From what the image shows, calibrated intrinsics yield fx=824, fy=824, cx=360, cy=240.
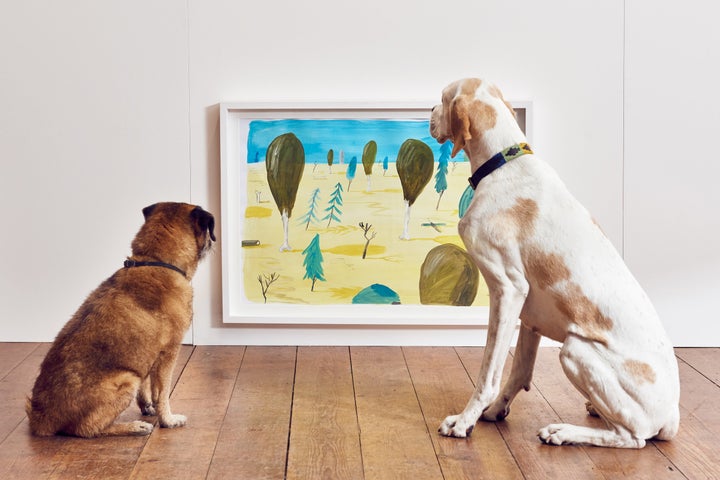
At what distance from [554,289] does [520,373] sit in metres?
0.43

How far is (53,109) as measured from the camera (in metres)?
3.92

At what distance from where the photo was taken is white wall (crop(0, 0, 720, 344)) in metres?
3.88

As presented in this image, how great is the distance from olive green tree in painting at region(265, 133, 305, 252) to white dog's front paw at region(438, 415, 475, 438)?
155 centimetres

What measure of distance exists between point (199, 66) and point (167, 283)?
1.53 meters

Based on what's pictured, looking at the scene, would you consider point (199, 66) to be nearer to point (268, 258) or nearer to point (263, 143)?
point (263, 143)

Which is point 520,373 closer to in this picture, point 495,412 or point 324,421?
point 495,412

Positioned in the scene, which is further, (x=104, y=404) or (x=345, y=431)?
(x=345, y=431)

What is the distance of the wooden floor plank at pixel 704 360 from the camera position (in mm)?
3509

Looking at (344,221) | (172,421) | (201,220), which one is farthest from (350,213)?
(172,421)

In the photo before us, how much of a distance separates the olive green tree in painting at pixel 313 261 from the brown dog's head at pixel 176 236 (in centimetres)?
115

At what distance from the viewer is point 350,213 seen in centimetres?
395

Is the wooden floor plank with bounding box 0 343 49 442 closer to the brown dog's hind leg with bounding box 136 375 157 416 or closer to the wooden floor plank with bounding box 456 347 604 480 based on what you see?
the brown dog's hind leg with bounding box 136 375 157 416

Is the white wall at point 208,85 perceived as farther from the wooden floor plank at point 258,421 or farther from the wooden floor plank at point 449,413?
the wooden floor plank at point 258,421

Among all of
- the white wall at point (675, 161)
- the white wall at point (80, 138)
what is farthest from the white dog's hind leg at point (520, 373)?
the white wall at point (80, 138)
